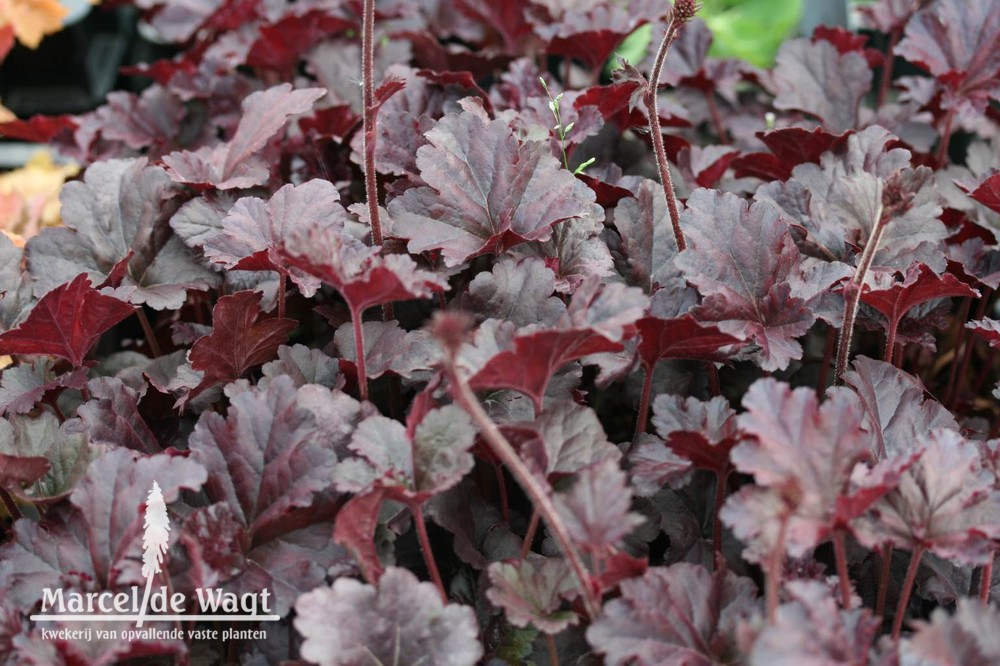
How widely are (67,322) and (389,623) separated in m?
0.52

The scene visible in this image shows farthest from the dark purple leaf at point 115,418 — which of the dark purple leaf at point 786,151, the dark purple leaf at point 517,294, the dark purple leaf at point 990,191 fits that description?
the dark purple leaf at point 990,191

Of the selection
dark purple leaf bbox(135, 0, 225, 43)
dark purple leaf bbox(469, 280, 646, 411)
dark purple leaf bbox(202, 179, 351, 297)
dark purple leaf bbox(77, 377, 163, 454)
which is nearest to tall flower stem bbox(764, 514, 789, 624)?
dark purple leaf bbox(469, 280, 646, 411)

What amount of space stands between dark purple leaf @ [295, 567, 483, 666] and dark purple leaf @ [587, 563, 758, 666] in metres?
0.11

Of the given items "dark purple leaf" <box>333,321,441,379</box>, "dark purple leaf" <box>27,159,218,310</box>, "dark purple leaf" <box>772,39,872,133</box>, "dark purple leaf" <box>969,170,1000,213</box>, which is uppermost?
"dark purple leaf" <box>772,39,872,133</box>

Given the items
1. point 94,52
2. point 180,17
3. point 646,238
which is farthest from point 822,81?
point 94,52

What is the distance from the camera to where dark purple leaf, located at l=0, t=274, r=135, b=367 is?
983 mm

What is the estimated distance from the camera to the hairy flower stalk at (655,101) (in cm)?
89

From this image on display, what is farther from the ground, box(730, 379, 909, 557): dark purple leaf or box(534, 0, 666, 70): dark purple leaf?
box(534, 0, 666, 70): dark purple leaf

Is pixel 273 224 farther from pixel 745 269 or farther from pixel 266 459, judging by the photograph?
pixel 745 269

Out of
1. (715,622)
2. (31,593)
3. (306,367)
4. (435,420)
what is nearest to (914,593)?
(715,622)

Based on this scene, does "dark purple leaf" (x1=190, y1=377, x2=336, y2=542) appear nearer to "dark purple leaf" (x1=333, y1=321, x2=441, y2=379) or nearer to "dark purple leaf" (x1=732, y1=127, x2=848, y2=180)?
"dark purple leaf" (x1=333, y1=321, x2=441, y2=379)

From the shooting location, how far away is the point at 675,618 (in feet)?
2.53

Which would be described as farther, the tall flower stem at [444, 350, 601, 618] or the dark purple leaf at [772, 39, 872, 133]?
the dark purple leaf at [772, 39, 872, 133]

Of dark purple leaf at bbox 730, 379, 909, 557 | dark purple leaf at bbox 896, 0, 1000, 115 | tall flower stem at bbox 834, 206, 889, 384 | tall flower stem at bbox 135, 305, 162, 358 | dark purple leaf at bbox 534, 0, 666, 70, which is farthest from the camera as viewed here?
dark purple leaf at bbox 534, 0, 666, 70
